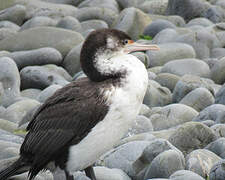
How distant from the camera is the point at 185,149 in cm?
767

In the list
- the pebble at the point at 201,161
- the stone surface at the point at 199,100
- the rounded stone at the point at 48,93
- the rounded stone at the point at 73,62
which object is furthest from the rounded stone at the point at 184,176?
the rounded stone at the point at 73,62

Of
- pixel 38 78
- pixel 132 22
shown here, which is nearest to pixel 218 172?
pixel 38 78

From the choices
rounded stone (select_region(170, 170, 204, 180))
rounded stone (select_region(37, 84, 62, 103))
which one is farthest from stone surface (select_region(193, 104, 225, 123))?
rounded stone (select_region(37, 84, 62, 103))

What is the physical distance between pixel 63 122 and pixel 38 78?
5.23m

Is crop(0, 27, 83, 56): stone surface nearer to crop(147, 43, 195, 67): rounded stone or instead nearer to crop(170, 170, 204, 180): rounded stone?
crop(147, 43, 195, 67): rounded stone

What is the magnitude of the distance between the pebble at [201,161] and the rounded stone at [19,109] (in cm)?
329

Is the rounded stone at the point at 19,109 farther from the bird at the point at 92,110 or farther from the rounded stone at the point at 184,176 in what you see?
the rounded stone at the point at 184,176

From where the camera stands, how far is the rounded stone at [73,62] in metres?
12.5

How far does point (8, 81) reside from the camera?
36.0 ft

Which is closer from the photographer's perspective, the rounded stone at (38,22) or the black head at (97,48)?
the black head at (97,48)

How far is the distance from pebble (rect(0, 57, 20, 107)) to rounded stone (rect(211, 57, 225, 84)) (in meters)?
3.59

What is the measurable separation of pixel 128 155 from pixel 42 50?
18.2 feet

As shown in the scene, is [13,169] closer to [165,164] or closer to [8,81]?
[165,164]

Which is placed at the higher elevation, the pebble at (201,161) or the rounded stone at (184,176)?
the rounded stone at (184,176)
